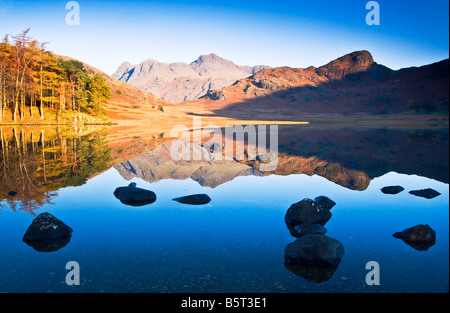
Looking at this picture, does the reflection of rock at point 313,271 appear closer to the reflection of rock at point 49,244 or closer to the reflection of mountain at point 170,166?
the reflection of rock at point 49,244

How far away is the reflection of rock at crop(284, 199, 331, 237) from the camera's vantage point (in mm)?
9102

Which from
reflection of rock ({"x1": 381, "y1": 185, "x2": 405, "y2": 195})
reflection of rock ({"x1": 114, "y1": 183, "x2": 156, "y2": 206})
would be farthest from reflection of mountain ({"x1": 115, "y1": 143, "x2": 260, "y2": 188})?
reflection of rock ({"x1": 381, "y1": 185, "x2": 405, "y2": 195})

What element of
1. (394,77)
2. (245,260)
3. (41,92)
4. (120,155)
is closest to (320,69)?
(394,77)

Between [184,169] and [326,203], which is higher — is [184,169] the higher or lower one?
the higher one

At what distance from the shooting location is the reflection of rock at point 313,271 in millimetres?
6011

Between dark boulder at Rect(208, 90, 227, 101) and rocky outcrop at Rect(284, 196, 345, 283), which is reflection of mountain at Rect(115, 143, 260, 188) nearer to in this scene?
rocky outcrop at Rect(284, 196, 345, 283)

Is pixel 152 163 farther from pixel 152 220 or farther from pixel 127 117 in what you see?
pixel 127 117

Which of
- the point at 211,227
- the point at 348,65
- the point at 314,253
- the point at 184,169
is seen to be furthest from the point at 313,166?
the point at 348,65

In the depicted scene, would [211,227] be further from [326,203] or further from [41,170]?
[41,170]

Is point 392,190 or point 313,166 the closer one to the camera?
point 392,190

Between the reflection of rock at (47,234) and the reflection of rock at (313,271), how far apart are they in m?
5.67

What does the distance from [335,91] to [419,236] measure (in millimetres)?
169197

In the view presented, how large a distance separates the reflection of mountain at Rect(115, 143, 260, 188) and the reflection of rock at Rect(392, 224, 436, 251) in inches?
317

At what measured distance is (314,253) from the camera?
21.6 feet
